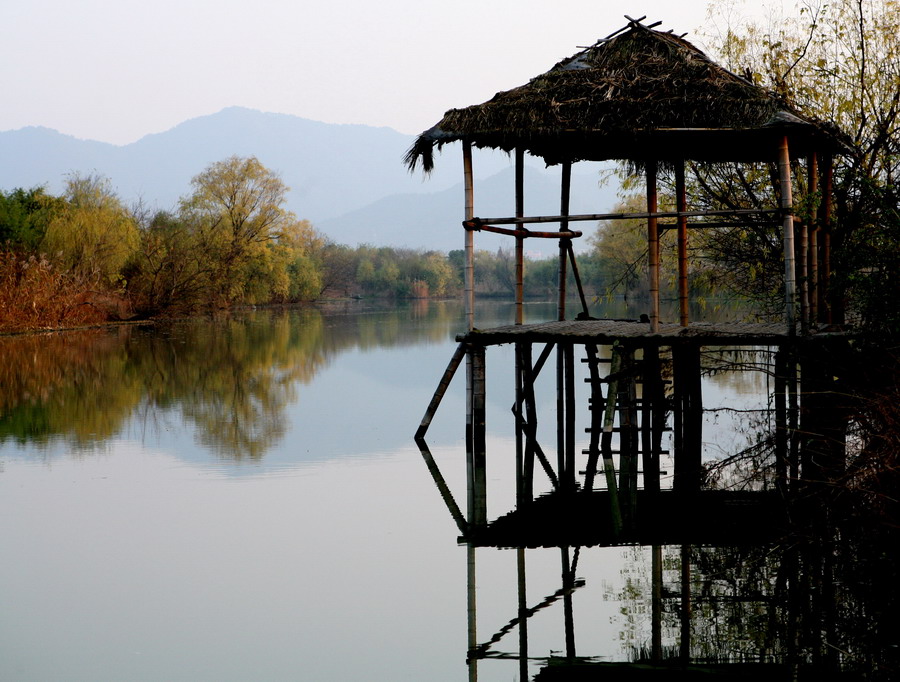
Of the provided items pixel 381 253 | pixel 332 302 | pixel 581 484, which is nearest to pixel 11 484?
pixel 581 484

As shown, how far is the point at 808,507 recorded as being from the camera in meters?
10.1

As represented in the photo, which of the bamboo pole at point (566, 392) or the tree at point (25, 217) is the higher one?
the tree at point (25, 217)

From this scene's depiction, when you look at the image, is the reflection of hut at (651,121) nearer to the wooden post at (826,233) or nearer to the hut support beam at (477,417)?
the wooden post at (826,233)

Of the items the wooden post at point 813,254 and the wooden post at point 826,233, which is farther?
the wooden post at point 826,233

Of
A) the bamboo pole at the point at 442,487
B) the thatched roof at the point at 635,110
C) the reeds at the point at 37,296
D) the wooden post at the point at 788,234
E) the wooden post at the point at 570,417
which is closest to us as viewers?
the bamboo pole at the point at 442,487

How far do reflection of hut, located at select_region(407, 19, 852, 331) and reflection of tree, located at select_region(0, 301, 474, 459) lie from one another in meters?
5.69

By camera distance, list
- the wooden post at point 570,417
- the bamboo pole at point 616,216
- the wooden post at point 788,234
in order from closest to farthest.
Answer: the bamboo pole at point 616,216, the wooden post at point 788,234, the wooden post at point 570,417

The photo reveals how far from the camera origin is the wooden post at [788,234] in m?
11.9

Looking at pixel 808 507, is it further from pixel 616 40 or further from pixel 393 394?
pixel 393 394

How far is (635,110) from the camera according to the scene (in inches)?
482

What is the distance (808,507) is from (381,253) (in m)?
94.8

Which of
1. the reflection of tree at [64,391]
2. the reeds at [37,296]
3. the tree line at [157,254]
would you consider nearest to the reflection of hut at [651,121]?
the reflection of tree at [64,391]

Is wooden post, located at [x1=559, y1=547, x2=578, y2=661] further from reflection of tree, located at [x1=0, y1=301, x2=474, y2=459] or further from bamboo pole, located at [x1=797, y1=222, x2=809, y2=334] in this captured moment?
reflection of tree, located at [x1=0, y1=301, x2=474, y2=459]

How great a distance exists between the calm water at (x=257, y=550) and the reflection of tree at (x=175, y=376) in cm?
12
